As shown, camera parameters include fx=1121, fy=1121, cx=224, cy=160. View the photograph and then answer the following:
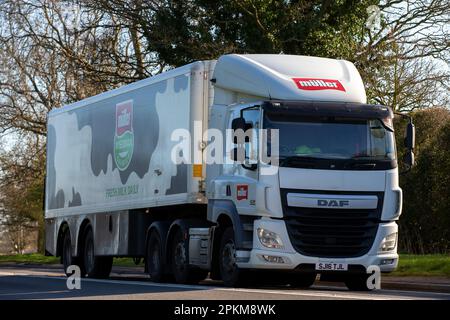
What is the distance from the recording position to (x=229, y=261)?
18.8 meters

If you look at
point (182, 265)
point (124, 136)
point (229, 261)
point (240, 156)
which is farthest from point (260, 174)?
point (124, 136)

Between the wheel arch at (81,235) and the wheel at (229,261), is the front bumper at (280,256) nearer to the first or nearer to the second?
the wheel at (229,261)

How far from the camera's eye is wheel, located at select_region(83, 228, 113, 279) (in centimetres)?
2520

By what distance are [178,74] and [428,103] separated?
19.4 m

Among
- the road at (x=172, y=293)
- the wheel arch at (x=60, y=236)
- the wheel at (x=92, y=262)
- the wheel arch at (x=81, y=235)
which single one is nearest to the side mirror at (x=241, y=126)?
the road at (x=172, y=293)

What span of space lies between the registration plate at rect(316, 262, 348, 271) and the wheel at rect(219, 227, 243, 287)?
4.45 ft

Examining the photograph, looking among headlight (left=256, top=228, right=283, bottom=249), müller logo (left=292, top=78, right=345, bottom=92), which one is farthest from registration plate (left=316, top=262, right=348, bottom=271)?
müller logo (left=292, top=78, right=345, bottom=92)

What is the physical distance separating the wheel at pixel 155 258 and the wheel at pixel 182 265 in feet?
1.37

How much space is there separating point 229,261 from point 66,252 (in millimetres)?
8975

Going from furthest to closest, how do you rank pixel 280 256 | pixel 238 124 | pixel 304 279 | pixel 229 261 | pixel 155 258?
pixel 155 258, pixel 304 279, pixel 229 261, pixel 238 124, pixel 280 256

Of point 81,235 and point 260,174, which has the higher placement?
point 260,174

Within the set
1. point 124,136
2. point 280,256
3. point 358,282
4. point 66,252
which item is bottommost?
point 358,282

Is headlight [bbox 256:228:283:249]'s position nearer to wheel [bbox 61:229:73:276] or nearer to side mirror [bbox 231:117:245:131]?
side mirror [bbox 231:117:245:131]

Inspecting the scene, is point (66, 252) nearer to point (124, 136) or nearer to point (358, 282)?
point (124, 136)
